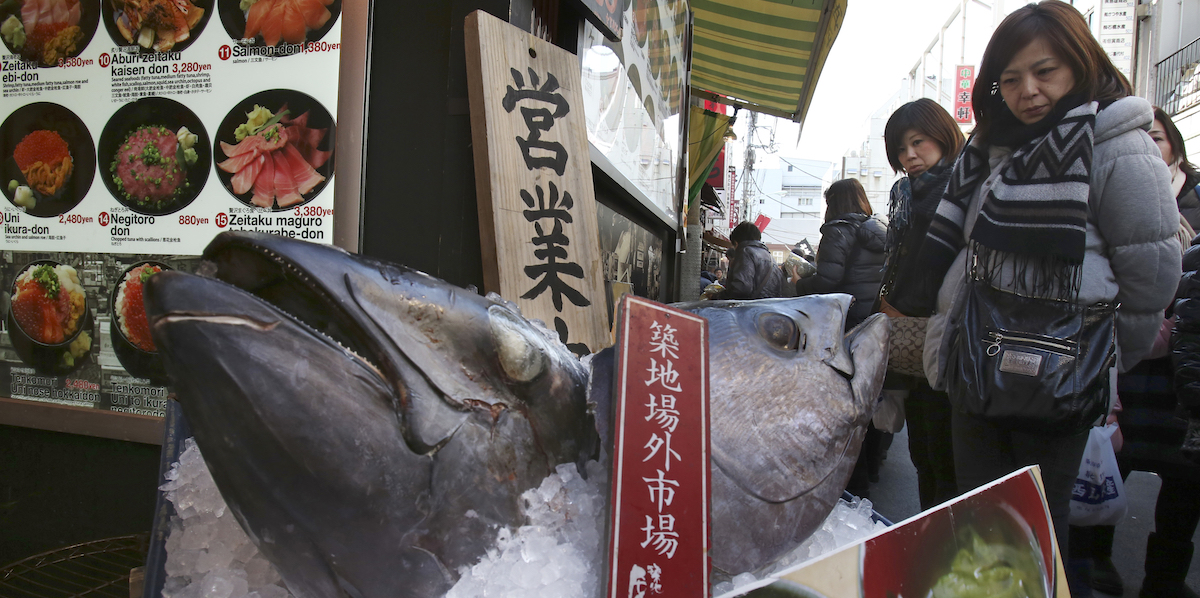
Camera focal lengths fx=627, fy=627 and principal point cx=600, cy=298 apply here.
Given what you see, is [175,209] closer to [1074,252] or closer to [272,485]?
[272,485]

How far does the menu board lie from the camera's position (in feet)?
7.34

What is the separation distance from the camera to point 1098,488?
275 cm

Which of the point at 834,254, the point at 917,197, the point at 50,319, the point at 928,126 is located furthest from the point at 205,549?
the point at 834,254

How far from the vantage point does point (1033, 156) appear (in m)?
1.83

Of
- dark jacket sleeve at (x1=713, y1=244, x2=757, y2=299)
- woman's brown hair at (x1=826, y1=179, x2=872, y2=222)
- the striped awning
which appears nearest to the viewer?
woman's brown hair at (x1=826, y1=179, x2=872, y2=222)

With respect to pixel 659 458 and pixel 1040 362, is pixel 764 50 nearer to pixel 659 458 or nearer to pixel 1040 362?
pixel 1040 362

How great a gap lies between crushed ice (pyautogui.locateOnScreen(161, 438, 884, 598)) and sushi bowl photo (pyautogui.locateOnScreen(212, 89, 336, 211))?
4.63ft

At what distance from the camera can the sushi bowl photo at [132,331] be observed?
2.51 m

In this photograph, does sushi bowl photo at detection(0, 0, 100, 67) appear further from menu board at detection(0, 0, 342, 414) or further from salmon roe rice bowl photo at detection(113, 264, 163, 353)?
salmon roe rice bowl photo at detection(113, 264, 163, 353)

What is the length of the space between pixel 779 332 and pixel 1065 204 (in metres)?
1.27

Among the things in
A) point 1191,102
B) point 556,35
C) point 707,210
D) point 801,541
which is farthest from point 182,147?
point 1191,102

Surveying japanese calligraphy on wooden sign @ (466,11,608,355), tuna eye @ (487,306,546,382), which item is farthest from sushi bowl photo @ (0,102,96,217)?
tuna eye @ (487,306,546,382)

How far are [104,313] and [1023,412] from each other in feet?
11.1

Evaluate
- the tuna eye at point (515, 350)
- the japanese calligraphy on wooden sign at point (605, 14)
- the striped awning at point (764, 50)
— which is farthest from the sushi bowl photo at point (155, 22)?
the striped awning at point (764, 50)
